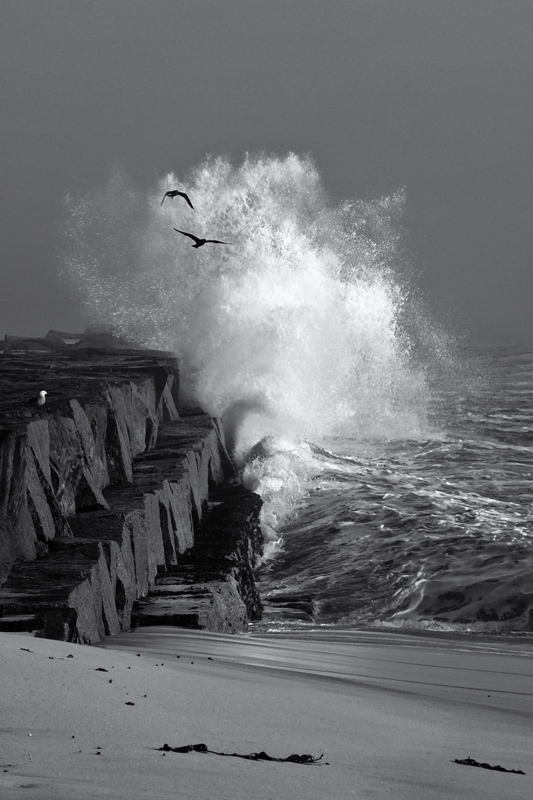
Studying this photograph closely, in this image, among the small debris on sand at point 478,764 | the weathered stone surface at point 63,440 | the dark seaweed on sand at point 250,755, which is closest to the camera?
the dark seaweed on sand at point 250,755

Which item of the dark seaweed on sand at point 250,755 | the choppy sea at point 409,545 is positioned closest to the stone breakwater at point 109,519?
the choppy sea at point 409,545

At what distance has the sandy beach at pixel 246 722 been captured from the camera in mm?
2332

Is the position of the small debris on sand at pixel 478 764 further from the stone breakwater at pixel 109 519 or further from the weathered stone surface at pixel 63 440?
the weathered stone surface at pixel 63 440

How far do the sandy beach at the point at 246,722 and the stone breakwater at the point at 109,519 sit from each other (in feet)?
1.63

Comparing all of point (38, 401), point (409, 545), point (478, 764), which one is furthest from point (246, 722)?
point (409, 545)

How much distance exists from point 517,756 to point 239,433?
13257mm

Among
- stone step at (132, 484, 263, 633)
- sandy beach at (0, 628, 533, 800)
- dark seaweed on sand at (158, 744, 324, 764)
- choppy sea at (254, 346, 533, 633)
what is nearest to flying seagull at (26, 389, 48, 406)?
stone step at (132, 484, 263, 633)

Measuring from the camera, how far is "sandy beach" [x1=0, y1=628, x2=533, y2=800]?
233 cm

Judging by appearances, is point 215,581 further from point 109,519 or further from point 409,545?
point 409,545

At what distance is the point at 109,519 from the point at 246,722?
371 centimetres

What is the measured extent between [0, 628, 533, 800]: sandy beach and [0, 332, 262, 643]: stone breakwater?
19.5 inches

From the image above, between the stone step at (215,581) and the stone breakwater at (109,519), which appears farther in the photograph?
the stone step at (215,581)

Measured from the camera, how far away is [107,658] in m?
4.16

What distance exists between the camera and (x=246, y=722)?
10.6 feet
